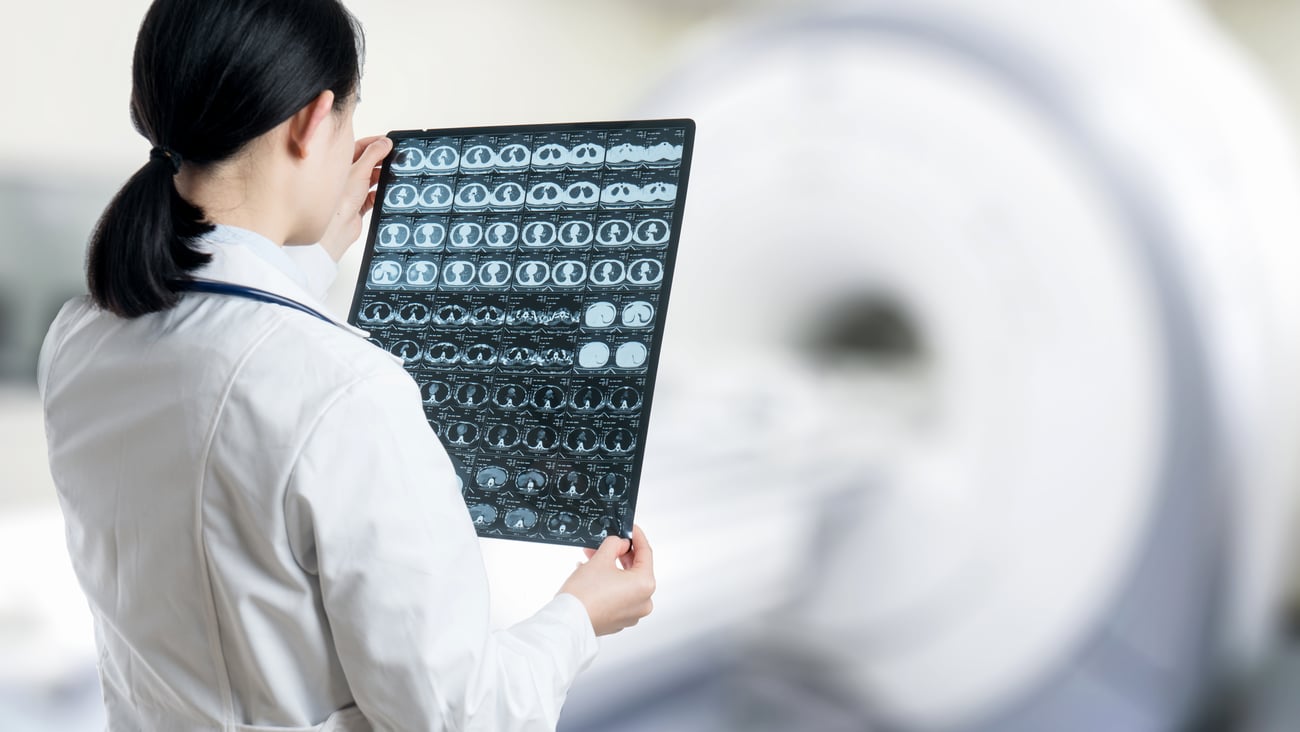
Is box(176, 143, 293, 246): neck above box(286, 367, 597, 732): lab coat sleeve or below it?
above

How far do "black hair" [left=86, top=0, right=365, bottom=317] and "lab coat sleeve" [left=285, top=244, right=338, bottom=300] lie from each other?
0.10m

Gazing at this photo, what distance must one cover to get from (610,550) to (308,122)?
29 cm

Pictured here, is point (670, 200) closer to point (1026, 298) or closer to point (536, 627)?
point (536, 627)

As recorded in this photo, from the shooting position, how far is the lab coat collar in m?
0.57

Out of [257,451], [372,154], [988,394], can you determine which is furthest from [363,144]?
[988,394]

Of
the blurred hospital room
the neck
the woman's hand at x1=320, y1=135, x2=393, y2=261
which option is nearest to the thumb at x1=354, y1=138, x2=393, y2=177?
the woman's hand at x1=320, y1=135, x2=393, y2=261

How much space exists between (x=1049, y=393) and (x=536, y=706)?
1.57 metres

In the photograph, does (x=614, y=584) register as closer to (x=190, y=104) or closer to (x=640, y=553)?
(x=640, y=553)

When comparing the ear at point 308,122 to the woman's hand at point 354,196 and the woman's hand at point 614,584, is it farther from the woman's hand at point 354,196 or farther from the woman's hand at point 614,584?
the woman's hand at point 614,584

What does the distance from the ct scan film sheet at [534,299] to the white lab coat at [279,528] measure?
0.40 feet

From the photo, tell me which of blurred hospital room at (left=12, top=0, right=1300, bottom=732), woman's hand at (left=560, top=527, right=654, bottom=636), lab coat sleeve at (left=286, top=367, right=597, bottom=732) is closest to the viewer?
lab coat sleeve at (left=286, top=367, right=597, bottom=732)

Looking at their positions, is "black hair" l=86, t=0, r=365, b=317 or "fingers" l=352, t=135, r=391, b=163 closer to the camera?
"black hair" l=86, t=0, r=365, b=317

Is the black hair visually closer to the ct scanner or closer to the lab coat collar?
the lab coat collar

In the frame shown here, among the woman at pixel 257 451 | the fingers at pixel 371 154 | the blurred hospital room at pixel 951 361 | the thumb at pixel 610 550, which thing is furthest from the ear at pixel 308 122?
the blurred hospital room at pixel 951 361
